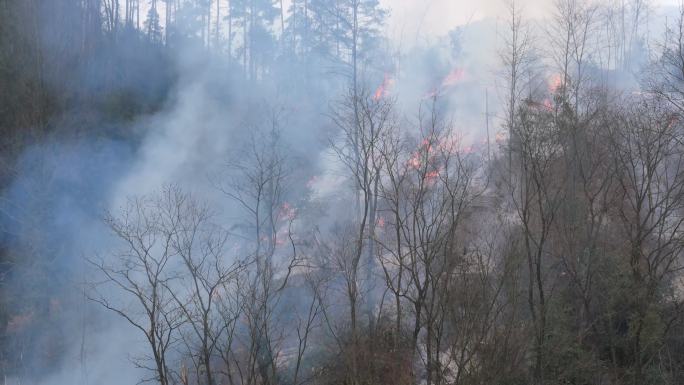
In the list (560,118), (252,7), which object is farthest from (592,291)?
(252,7)

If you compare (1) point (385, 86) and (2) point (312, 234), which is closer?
(2) point (312, 234)

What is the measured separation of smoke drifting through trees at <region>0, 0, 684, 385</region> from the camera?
8148 millimetres

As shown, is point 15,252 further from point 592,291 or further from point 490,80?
point 490,80

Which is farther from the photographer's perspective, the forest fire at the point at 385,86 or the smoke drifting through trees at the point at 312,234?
the forest fire at the point at 385,86

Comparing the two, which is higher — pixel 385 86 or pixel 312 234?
pixel 385 86

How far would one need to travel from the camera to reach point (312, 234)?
14.6 m

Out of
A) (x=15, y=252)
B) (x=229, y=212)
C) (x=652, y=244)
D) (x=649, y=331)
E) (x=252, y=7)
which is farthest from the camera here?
(x=252, y=7)

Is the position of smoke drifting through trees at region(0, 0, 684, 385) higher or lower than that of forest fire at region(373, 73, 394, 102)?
lower

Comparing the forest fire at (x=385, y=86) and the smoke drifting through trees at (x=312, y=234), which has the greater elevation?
the forest fire at (x=385, y=86)

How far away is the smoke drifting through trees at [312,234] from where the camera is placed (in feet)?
26.7

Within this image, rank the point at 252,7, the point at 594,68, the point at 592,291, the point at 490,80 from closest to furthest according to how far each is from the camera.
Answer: the point at 592,291
the point at 594,68
the point at 490,80
the point at 252,7

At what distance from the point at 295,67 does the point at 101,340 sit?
18.0m

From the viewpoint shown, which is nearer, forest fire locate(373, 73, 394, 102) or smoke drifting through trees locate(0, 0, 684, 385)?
smoke drifting through trees locate(0, 0, 684, 385)

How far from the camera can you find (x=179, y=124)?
1712 centimetres
